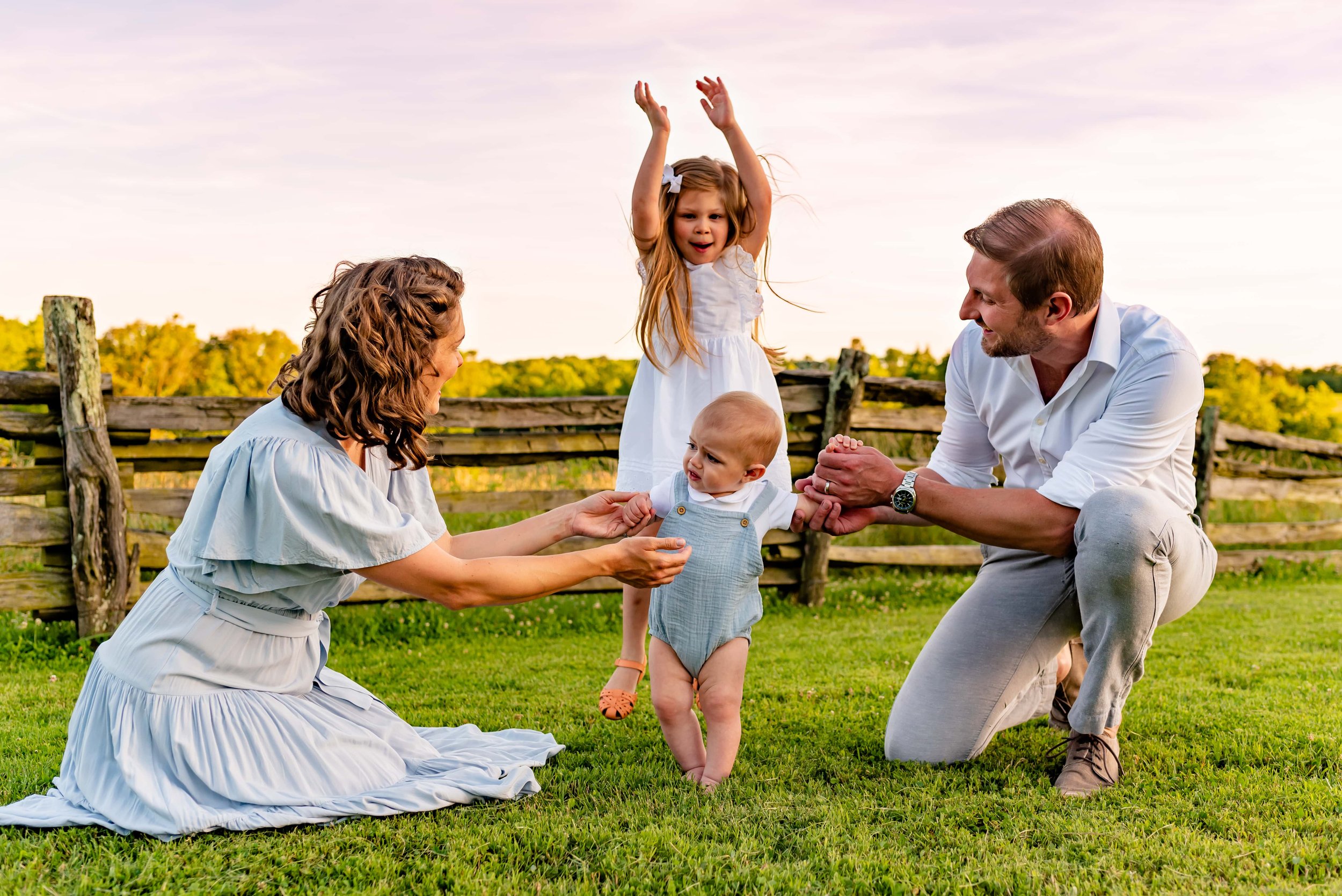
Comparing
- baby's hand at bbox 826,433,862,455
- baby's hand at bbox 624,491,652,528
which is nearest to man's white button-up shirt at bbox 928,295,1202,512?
baby's hand at bbox 826,433,862,455

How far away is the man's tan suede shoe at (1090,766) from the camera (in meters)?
3.02

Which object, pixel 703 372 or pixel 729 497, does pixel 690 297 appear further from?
pixel 729 497

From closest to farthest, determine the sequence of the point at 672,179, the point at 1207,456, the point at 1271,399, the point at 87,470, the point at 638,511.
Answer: the point at 638,511 → the point at 672,179 → the point at 87,470 → the point at 1207,456 → the point at 1271,399

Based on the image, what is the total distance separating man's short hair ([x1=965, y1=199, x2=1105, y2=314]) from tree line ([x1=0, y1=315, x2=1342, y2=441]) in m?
4.58

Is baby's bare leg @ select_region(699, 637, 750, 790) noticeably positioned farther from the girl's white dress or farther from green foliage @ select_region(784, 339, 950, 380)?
green foliage @ select_region(784, 339, 950, 380)

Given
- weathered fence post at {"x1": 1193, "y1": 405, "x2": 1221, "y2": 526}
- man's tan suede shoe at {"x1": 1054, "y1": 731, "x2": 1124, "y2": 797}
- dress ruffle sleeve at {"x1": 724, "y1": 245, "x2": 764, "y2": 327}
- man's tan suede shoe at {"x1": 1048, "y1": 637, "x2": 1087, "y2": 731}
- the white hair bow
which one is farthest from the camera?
weathered fence post at {"x1": 1193, "y1": 405, "x2": 1221, "y2": 526}

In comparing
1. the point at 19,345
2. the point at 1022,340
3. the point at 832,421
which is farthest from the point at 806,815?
the point at 19,345

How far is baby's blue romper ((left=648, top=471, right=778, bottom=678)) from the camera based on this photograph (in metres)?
3.10

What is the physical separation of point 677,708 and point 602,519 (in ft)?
2.13

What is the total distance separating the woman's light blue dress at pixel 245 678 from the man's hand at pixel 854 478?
1.30m

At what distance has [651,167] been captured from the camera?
4.21 meters

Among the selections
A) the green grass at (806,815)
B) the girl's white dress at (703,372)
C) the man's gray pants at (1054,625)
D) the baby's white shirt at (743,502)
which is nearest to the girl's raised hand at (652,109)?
the girl's white dress at (703,372)

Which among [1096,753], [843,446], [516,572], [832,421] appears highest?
[843,446]

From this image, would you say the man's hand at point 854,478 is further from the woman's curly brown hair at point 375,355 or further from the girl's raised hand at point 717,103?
the girl's raised hand at point 717,103
